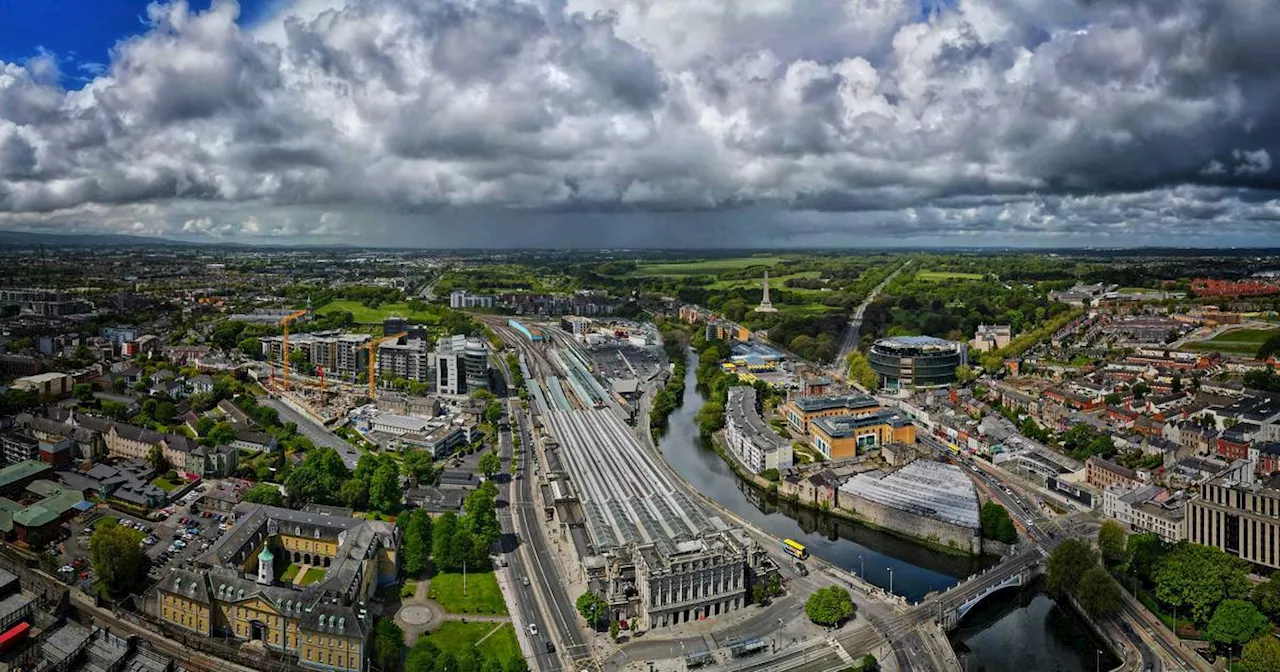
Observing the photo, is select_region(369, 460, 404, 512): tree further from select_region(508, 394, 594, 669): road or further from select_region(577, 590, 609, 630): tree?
select_region(577, 590, 609, 630): tree

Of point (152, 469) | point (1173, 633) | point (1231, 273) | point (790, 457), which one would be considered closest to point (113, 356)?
point (152, 469)

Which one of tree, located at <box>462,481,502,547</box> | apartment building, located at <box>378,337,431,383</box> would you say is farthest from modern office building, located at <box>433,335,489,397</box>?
tree, located at <box>462,481,502,547</box>

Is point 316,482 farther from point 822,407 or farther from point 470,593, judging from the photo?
point 822,407

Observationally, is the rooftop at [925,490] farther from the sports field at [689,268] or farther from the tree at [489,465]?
the sports field at [689,268]

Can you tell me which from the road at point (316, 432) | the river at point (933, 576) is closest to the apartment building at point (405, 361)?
the road at point (316, 432)

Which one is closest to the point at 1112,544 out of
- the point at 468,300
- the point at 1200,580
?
the point at 1200,580
